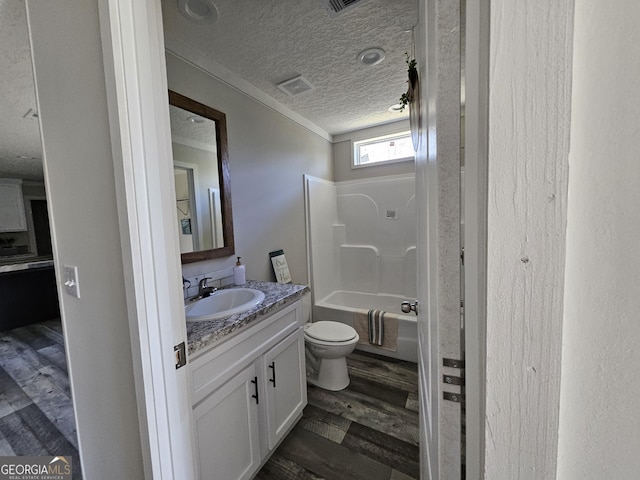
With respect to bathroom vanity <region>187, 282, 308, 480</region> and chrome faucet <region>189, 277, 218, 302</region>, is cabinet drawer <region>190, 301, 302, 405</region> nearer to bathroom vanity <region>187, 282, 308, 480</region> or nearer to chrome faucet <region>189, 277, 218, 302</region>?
bathroom vanity <region>187, 282, 308, 480</region>

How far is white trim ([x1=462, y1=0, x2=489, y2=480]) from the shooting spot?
360 millimetres

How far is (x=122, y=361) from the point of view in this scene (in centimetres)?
84

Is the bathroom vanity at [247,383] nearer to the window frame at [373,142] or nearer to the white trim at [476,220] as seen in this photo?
the white trim at [476,220]

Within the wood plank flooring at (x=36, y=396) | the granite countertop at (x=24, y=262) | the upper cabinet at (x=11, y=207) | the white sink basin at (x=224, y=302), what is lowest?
the wood plank flooring at (x=36, y=396)

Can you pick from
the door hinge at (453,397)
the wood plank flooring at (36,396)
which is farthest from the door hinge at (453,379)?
the wood plank flooring at (36,396)

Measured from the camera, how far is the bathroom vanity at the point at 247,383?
104 centimetres

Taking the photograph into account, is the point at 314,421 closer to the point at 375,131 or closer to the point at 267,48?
the point at 267,48

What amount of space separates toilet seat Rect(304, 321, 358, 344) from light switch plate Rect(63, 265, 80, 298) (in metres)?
1.53

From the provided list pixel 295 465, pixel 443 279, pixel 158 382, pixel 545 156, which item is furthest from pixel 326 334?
pixel 545 156

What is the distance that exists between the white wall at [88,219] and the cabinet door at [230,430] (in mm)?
244

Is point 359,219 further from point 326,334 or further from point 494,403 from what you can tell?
point 494,403

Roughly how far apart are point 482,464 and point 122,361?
101 cm

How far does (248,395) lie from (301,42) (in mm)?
2051

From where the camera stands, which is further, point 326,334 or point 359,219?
point 359,219
